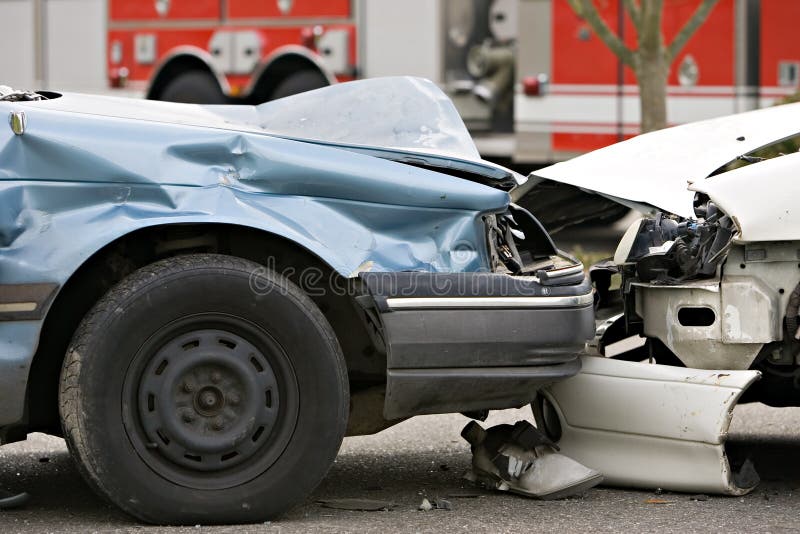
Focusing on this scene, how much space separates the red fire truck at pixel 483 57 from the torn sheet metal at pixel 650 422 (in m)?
7.02

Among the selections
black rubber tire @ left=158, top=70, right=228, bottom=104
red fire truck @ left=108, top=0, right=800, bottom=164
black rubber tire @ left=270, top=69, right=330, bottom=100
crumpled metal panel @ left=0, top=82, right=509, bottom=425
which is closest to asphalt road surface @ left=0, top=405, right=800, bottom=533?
crumpled metal panel @ left=0, top=82, right=509, bottom=425

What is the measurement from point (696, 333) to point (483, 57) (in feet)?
25.8

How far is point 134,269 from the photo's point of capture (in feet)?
13.2

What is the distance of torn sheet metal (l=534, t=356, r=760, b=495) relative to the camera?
4.22 metres

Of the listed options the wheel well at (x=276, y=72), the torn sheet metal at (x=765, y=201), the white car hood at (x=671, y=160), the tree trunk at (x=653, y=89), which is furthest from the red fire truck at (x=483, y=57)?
the torn sheet metal at (x=765, y=201)

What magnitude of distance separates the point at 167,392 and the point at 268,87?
29.7 ft

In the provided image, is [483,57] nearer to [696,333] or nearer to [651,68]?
[651,68]

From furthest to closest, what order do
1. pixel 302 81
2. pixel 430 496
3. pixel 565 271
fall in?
1. pixel 302 81
2. pixel 430 496
3. pixel 565 271

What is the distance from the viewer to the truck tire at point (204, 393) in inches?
148

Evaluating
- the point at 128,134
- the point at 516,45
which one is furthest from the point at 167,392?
the point at 516,45

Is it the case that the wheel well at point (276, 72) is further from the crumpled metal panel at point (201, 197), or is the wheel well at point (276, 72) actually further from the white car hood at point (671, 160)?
the crumpled metal panel at point (201, 197)

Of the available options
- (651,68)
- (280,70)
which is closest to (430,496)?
(651,68)

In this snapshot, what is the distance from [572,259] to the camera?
4.44 meters

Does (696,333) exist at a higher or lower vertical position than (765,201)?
lower
